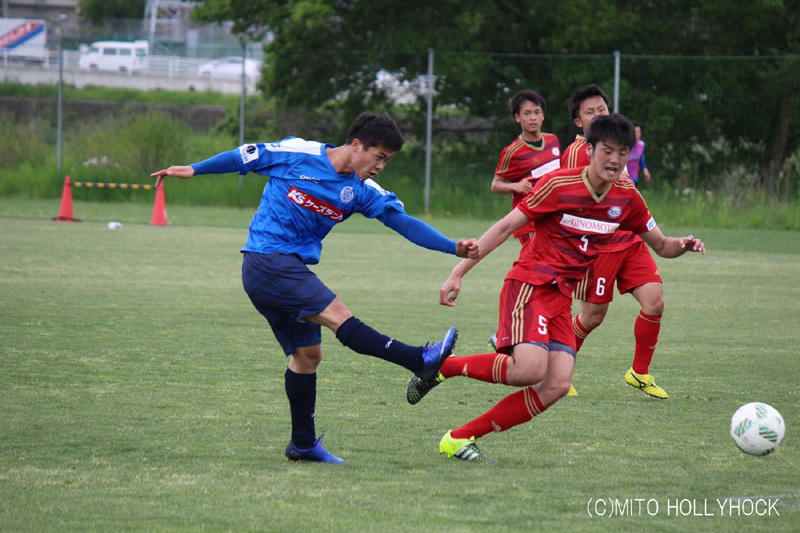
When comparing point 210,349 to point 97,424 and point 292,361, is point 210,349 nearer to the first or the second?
point 97,424

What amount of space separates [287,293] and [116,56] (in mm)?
32349

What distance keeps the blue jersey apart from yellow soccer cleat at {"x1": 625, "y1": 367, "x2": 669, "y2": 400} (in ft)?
7.72

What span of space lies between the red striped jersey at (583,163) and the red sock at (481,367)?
5.69 feet

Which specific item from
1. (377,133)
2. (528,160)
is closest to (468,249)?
(377,133)

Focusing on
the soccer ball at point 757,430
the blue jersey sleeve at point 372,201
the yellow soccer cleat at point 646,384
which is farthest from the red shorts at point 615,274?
the blue jersey sleeve at point 372,201

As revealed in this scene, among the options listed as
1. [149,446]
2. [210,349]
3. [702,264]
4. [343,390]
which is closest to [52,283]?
[210,349]

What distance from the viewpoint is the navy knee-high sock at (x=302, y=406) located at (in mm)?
4418

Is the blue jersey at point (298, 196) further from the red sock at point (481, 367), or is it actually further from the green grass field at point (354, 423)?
the green grass field at point (354, 423)

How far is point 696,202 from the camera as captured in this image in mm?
19219

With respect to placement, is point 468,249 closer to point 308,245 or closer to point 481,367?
point 481,367

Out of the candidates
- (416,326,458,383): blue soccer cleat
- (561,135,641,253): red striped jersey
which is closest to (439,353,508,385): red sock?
(416,326,458,383): blue soccer cleat

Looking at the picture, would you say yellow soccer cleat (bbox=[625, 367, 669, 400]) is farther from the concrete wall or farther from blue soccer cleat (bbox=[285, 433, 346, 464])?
the concrete wall

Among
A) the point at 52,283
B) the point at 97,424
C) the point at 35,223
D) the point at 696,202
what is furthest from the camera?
the point at 696,202

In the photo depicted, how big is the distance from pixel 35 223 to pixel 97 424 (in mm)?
12850
